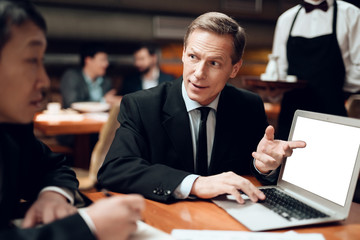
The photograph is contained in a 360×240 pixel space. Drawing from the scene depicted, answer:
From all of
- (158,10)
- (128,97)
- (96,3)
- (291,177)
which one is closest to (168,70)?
(158,10)

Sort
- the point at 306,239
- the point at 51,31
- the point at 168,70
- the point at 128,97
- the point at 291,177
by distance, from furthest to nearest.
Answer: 1. the point at 168,70
2. the point at 51,31
3. the point at 128,97
4. the point at 291,177
5. the point at 306,239

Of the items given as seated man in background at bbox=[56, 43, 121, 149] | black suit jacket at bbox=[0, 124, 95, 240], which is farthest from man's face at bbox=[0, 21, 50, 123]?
seated man in background at bbox=[56, 43, 121, 149]

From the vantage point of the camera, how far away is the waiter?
2516 millimetres

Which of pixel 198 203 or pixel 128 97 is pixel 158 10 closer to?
pixel 128 97

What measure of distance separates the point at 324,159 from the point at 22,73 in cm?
90

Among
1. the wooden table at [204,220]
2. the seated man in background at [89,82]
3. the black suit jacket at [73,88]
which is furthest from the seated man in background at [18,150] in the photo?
the black suit jacket at [73,88]

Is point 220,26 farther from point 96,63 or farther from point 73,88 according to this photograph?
point 96,63

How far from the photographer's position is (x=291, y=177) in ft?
4.20

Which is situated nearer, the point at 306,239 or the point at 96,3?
the point at 306,239

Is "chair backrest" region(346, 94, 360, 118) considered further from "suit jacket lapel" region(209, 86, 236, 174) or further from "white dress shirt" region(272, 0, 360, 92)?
"suit jacket lapel" region(209, 86, 236, 174)

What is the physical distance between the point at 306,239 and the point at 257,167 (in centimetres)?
52

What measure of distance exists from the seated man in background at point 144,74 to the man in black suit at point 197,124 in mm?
3295

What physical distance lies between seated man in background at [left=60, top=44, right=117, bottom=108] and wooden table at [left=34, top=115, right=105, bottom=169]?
2.38 feet

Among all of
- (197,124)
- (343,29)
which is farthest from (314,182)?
(343,29)
